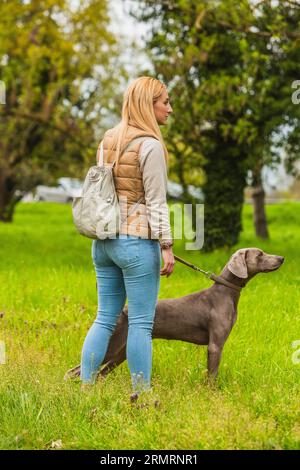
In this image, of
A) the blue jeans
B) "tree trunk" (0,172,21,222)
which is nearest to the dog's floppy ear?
the blue jeans

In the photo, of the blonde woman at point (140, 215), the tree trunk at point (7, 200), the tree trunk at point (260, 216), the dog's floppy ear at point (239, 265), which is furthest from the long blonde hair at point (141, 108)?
the tree trunk at point (7, 200)

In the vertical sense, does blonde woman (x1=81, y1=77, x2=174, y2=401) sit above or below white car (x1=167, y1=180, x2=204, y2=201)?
below

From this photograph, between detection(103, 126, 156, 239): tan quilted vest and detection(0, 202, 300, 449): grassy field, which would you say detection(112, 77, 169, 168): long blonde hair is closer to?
detection(103, 126, 156, 239): tan quilted vest

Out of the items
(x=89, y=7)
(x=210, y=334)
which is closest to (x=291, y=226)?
(x=89, y=7)

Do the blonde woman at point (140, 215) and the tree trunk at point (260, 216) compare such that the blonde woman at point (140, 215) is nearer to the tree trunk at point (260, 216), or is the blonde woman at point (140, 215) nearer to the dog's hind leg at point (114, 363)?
the dog's hind leg at point (114, 363)

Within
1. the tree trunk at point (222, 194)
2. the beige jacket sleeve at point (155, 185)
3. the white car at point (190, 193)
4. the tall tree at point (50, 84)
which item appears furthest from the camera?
the tall tree at point (50, 84)

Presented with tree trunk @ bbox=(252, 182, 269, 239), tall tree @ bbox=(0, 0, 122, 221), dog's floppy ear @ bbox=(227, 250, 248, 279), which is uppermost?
tall tree @ bbox=(0, 0, 122, 221)

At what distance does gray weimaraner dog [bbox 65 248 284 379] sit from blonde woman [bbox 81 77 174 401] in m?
0.43

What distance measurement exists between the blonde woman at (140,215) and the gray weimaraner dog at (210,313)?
1.40ft

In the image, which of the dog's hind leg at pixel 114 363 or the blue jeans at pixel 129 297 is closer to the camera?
the blue jeans at pixel 129 297

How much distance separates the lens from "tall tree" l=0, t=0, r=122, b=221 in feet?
70.3

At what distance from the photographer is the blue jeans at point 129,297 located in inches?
244

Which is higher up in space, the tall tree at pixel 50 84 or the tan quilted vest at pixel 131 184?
the tall tree at pixel 50 84

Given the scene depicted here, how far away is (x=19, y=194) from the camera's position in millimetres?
30578
